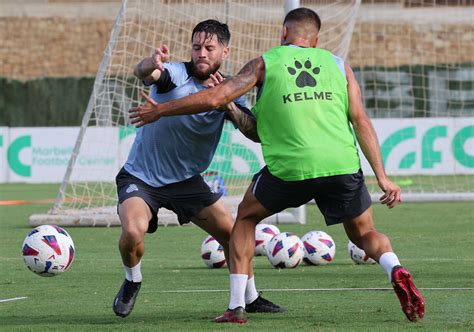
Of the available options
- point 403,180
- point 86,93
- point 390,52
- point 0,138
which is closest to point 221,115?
point 403,180

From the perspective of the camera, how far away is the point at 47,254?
355 inches

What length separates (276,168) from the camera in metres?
7.46

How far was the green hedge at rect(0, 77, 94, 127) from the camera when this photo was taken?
120 ft

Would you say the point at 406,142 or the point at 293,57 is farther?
the point at 406,142

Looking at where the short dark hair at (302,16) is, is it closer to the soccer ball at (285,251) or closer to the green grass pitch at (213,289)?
the green grass pitch at (213,289)

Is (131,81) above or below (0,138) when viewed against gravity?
above

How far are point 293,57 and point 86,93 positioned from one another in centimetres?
2980

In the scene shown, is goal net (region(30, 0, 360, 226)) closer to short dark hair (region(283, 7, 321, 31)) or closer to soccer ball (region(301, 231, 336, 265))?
soccer ball (region(301, 231, 336, 265))

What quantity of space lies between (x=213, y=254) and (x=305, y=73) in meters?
4.05

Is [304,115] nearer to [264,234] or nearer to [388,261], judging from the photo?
[388,261]

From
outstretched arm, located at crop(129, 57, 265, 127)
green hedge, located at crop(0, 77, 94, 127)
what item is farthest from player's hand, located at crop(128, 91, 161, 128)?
green hedge, located at crop(0, 77, 94, 127)

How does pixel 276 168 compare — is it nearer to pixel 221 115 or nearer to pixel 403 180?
pixel 221 115

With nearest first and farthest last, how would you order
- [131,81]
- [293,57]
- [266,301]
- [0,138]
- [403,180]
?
[293,57]
[266,301]
[131,81]
[403,180]
[0,138]

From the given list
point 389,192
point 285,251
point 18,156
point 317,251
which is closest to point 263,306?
point 389,192
